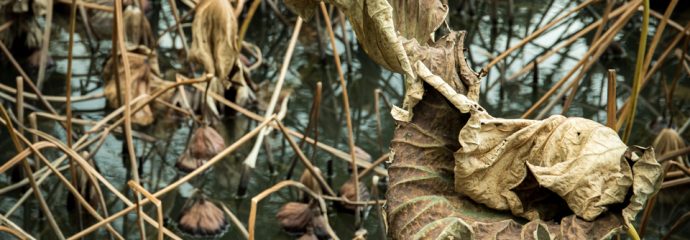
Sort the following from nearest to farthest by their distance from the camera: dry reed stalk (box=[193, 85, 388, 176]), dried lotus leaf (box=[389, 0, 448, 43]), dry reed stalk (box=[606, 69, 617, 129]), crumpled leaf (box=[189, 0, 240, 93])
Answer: dried lotus leaf (box=[389, 0, 448, 43]), dry reed stalk (box=[606, 69, 617, 129]), crumpled leaf (box=[189, 0, 240, 93]), dry reed stalk (box=[193, 85, 388, 176])

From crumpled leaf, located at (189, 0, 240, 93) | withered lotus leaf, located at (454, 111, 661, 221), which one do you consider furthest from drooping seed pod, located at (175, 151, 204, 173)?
withered lotus leaf, located at (454, 111, 661, 221)

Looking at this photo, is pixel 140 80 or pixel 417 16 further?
pixel 140 80

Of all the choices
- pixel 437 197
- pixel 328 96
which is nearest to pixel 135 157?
pixel 328 96

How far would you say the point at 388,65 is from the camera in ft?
3.59

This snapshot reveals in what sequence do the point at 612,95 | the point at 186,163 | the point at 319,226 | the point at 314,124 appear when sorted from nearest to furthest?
the point at 612,95, the point at 319,226, the point at 314,124, the point at 186,163

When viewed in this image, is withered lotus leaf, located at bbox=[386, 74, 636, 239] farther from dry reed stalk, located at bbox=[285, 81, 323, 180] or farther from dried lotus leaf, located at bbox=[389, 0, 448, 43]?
dry reed stalk, located at bbox=[285, 81, 323, 180]

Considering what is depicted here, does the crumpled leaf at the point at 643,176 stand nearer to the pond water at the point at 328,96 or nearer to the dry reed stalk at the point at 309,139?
the pond water at the point at 328,96

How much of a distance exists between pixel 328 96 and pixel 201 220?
936mm

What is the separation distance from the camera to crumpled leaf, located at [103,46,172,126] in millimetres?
2646

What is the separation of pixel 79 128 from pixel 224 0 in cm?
66

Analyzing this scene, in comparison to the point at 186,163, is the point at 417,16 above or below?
above

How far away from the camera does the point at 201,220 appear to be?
216 centimetres

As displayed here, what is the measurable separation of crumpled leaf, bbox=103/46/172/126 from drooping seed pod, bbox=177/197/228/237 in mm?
517

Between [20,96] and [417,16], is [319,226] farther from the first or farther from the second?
[417,16]
